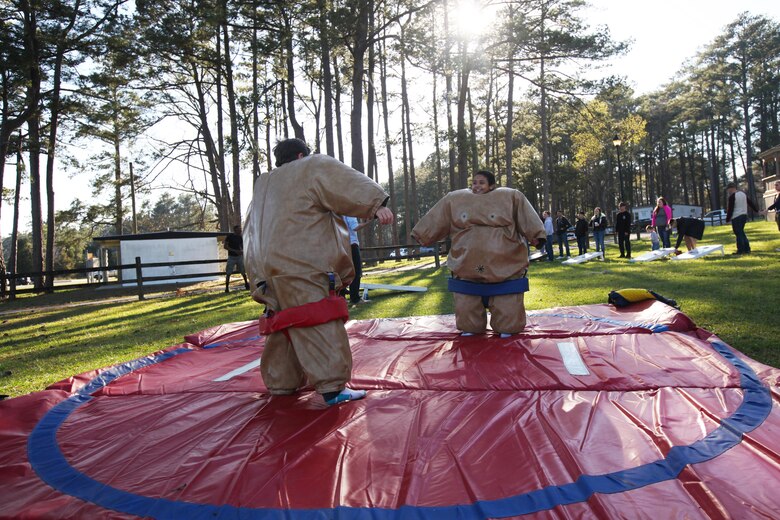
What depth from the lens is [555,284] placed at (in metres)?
7.70

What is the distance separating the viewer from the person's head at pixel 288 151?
110 inches

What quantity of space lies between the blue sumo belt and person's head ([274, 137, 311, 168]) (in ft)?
5.97

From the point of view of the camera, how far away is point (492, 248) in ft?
12.7

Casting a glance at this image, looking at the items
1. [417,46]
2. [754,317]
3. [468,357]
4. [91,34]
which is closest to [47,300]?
[91,34]

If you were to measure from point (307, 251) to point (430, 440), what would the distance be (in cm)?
113

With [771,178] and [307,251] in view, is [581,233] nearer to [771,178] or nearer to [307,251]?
[307,251]

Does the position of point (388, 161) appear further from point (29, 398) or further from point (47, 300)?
point (29, 398)

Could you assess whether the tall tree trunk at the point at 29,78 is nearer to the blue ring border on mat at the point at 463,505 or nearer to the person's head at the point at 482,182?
the person's head at the point at 482,182

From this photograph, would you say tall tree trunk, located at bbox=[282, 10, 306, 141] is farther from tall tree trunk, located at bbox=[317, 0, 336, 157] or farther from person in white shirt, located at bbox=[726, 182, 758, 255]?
person in white shirt, located at bbox=[726, 182, 758, 255]

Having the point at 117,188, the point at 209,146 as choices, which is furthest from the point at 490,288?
the point at 117,188

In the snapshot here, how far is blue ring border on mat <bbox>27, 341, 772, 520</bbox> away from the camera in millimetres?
1413

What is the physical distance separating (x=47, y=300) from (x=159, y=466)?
14588 millimetres

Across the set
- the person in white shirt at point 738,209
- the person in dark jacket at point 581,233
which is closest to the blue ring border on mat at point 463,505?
the person in white shirt at point 738,209

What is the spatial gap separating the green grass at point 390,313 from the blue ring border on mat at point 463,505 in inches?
56.3
